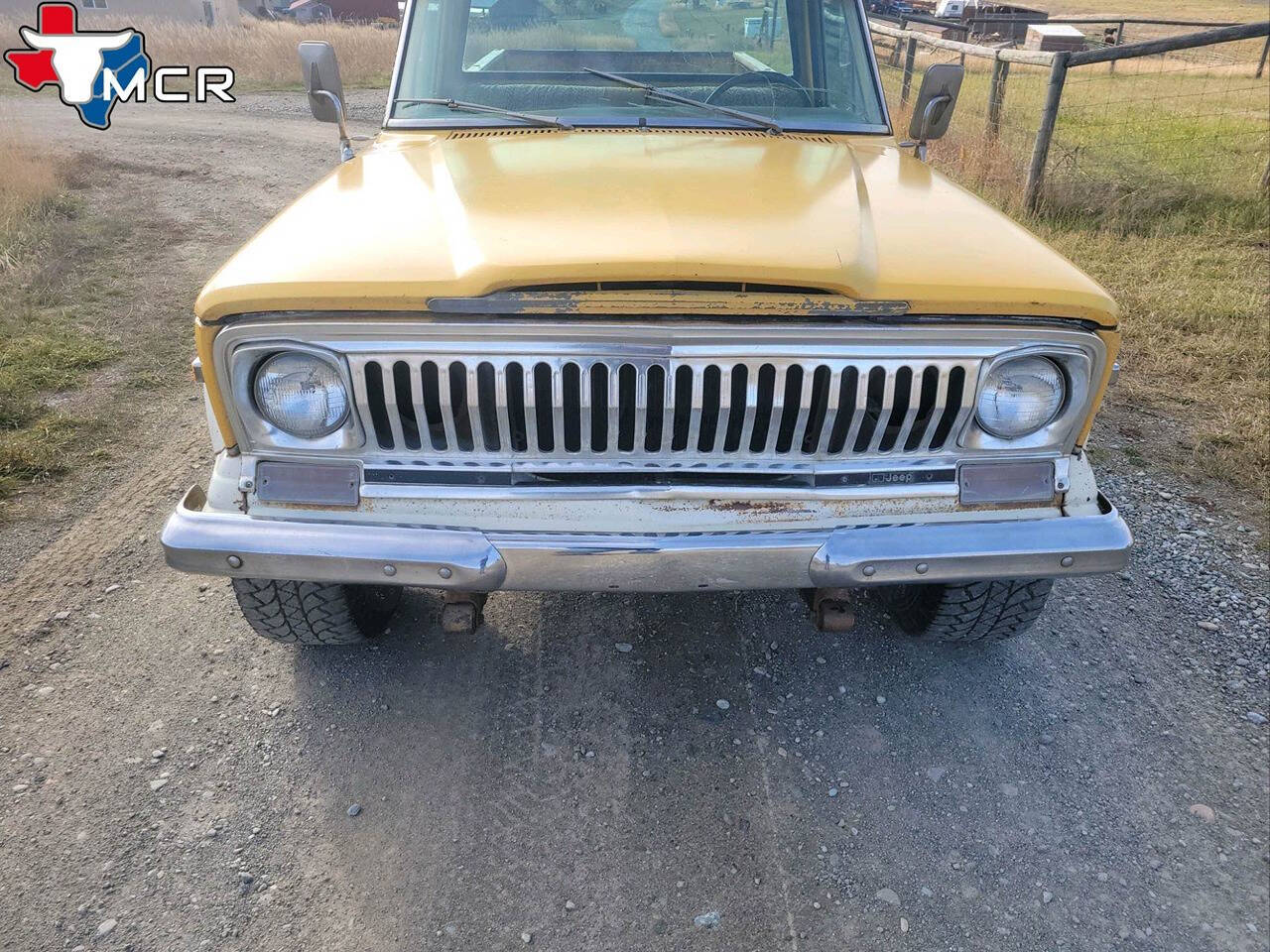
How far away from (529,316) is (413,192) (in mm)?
764

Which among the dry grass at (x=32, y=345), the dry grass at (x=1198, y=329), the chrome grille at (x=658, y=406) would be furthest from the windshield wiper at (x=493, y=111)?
the dry grass at (x=1198, y=329)

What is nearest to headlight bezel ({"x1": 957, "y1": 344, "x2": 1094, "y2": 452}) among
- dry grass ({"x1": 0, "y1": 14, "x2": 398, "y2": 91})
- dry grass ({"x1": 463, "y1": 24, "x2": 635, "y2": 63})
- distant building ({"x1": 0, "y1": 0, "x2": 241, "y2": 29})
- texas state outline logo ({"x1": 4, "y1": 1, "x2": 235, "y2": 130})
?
dry grass ({"x1": 463, "y1": 24, "x2": 635, "y2": 63})

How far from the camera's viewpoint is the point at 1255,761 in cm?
251

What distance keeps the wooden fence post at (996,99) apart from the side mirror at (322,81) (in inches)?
256

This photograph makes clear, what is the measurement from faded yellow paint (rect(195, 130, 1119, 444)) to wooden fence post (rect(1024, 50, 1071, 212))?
5.06m

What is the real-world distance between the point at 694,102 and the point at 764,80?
398mm

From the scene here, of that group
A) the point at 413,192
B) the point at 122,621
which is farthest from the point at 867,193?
the point at 122,621

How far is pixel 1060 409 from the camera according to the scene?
2.19 metres

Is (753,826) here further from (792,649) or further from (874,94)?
(874,94)

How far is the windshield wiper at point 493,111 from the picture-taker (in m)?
3.04

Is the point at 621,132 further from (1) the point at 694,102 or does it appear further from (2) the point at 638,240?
(2) the point at 638,240

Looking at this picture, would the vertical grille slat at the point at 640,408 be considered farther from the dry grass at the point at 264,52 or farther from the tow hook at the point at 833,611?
the dry grass at the point at 264,52

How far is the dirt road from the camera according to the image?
82.4 inches

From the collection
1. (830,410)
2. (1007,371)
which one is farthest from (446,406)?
(1007,371)
